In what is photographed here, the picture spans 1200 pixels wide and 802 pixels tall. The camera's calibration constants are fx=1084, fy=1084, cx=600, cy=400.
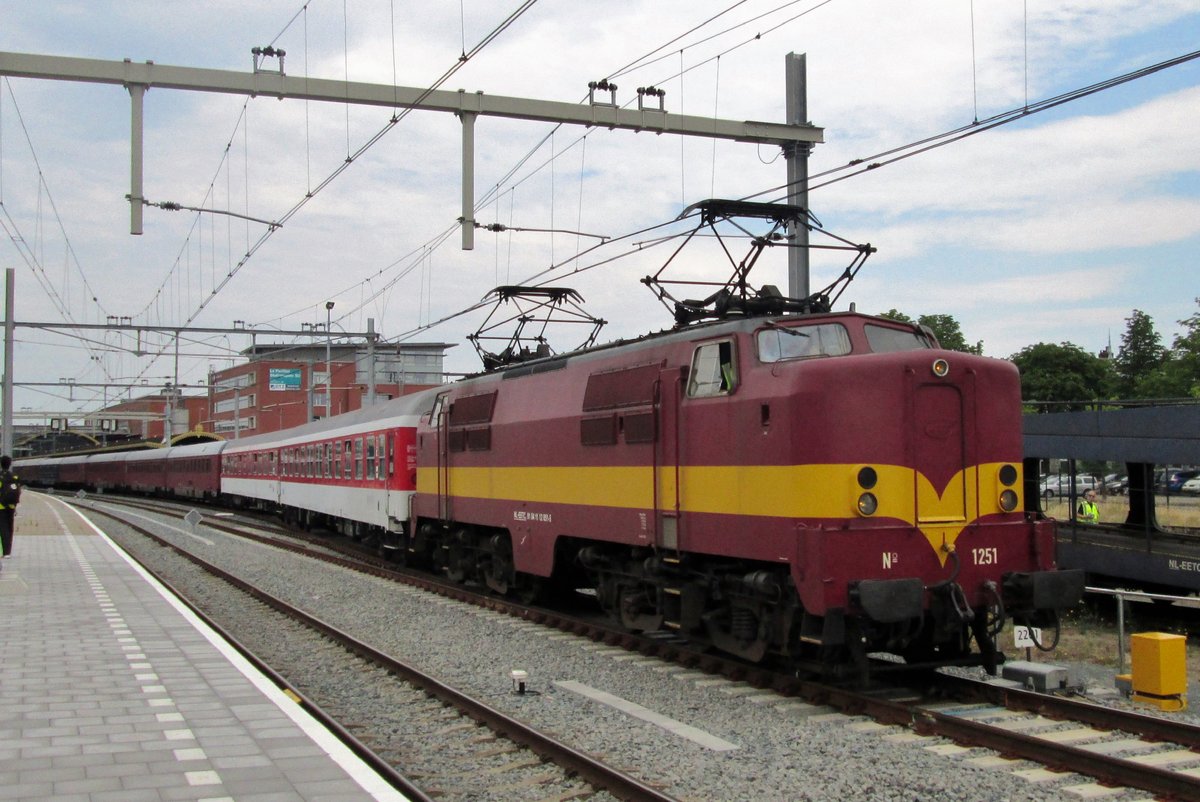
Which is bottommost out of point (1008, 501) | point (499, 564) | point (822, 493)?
point (499, 564)

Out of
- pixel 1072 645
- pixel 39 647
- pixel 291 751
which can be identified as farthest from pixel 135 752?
pixel 1072 645

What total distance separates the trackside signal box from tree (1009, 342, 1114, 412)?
66743 mm

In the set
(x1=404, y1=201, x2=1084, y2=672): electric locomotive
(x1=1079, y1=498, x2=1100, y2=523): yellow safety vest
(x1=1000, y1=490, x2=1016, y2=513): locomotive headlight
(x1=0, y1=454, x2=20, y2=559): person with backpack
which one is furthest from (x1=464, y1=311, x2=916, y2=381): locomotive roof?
(x1=0, y1=454, x2=20, y2=559): person with backpack

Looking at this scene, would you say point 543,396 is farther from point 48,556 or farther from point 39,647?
point 48,556

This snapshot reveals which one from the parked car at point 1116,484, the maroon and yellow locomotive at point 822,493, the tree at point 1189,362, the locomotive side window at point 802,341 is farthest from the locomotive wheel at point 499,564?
the tree at point 1189,362

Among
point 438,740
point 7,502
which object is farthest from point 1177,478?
point 7,502

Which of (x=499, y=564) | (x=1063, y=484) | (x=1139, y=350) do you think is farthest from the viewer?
(x=1139, y=350)

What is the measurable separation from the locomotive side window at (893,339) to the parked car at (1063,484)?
7666 millimetres

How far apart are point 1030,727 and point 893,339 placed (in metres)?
3.82

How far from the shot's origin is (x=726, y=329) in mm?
10672

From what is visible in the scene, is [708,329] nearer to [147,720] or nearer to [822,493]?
[822,493]

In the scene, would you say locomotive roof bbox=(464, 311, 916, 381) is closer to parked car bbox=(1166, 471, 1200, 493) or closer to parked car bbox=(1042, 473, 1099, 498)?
parked car bbox=(1166, 471, 1200, 493)

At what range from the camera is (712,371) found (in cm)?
1088

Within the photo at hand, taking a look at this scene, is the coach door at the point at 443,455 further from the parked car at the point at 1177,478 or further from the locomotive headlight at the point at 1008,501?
the parked car at the point at 1177,478
